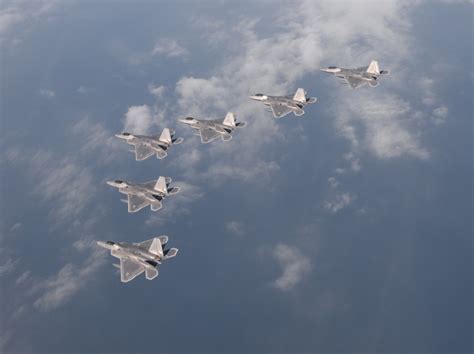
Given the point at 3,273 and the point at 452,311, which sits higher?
the point at 3,273

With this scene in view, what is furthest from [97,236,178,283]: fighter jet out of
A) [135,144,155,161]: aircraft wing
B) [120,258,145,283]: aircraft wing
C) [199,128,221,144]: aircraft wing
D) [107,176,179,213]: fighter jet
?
[199,128,221,144]: aircraft wing

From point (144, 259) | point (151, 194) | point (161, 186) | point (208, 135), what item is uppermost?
point (208, 135)

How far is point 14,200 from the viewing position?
15588 cm

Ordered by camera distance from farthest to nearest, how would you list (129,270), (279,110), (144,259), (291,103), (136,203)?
(279,110) < (291,103) < (136,203) < (129,270) < (144,259)

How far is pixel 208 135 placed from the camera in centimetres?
11294

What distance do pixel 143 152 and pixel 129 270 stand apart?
30.9 meters

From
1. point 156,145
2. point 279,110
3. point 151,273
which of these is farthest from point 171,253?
point 279,110

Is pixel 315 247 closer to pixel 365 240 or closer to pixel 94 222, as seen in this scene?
pixel 365 240

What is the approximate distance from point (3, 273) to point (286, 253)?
280 feet

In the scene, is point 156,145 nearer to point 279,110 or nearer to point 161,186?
point 161,186

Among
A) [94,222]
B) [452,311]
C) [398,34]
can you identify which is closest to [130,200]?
[94,222]

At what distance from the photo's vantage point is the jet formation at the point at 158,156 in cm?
9219

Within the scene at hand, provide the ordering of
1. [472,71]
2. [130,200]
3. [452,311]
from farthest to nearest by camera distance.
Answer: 1. [472,71]
2. [452,311]
3. [130,200]

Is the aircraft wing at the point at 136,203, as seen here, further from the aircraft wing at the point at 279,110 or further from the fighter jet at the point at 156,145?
the aircraft wing at the point at 279,110
